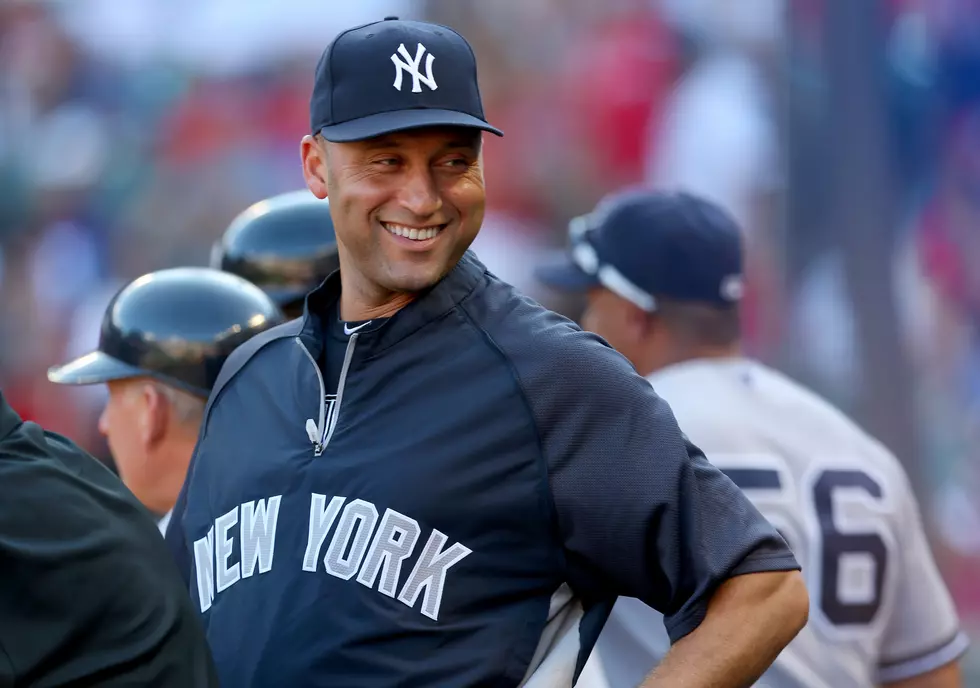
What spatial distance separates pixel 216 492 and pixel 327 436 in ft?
0.93

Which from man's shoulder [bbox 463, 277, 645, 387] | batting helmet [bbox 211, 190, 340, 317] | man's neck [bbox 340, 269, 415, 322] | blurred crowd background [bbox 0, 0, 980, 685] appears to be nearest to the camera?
man's shoulder [bbox 463, 277, 645, 387]

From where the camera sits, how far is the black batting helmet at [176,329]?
359 cm

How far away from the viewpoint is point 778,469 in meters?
3.61

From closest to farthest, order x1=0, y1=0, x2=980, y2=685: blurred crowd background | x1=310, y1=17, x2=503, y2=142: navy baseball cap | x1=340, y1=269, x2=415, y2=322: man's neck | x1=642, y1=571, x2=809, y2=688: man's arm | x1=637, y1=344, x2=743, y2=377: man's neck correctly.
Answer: x1=642, y1=571, x2=809, y2=688: man's arm, x1=310, y1=17, x2=503, y2=142: navy baseball cap, x1=340, y1=269, x2=415, y2=322: man's neck, x1=637, y1=344, x2=743, y2=377: man's neck, x1=0, y1=0, x2=980, y2=685: blurred crowd background

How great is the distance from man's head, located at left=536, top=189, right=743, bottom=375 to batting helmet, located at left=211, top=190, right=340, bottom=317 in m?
0.91

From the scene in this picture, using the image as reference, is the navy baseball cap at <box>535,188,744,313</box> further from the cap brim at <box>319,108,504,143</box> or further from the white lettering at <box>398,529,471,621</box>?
the white lettering at <box>398,529,471,621</box>

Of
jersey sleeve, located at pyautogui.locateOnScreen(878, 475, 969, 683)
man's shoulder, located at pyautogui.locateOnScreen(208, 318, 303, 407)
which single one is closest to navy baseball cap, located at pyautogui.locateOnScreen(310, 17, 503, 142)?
man's shoulder, located at pyautogui.locateOnScreen(208, 318, 303, 407)

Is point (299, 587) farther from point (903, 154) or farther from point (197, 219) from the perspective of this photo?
point (197, 219)

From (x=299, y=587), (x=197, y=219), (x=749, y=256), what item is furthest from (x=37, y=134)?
(x=299, y=587)

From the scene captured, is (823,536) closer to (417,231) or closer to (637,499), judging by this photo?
(637,499)

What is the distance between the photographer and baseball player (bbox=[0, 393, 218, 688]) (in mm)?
1810

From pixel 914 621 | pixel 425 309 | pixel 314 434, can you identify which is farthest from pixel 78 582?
pixel 914 621

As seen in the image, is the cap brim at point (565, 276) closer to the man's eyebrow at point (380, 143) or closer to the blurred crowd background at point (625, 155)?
the man's eyebrow at point (380, 143)

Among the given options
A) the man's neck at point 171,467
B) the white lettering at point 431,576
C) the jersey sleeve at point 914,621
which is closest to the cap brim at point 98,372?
the man's neck at point 171,467
